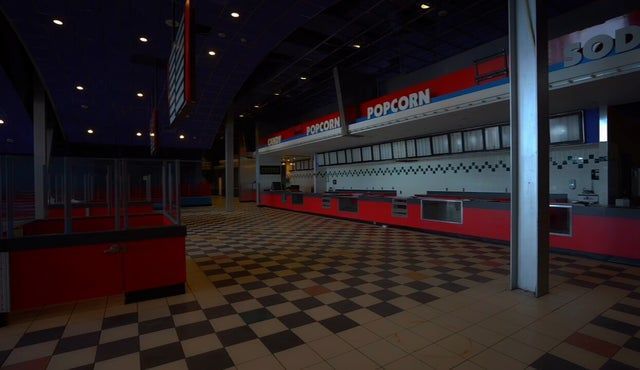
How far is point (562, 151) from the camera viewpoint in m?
6.46

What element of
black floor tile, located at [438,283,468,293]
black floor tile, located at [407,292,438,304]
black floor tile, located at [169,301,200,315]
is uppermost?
black floor tile, located at [407,292,438,304]

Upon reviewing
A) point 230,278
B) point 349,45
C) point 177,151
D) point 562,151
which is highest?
point 349,45

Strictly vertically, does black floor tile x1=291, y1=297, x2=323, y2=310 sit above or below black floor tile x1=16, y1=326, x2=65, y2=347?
below

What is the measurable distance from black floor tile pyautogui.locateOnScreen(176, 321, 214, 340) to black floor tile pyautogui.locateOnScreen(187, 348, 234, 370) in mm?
379

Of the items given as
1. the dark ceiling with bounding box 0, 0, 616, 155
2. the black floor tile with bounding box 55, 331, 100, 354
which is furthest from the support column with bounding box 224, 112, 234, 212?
the black floor tile with bounding box 55, 331, 100, 354

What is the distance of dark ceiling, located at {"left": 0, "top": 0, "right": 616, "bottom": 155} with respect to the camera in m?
5.00

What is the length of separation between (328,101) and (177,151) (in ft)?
39.5

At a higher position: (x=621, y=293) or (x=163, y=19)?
(x=163, y=19)

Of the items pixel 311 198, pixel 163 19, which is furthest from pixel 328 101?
pixel 163 19

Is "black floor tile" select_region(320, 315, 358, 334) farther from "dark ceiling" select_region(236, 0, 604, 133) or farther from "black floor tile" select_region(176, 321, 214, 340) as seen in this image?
"dark ceiling" select_region(236, 0, 604, 133)

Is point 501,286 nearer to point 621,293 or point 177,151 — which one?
point 621,293

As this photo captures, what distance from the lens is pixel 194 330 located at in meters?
2.76

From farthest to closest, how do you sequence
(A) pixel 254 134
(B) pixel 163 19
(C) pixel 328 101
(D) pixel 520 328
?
1. (A) pixel 254 134
2. (C) pixel 328 101
3. (B) pixel 163 19
4. (D) pixel 520 328

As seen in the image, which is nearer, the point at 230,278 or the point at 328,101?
the point at 230,278
